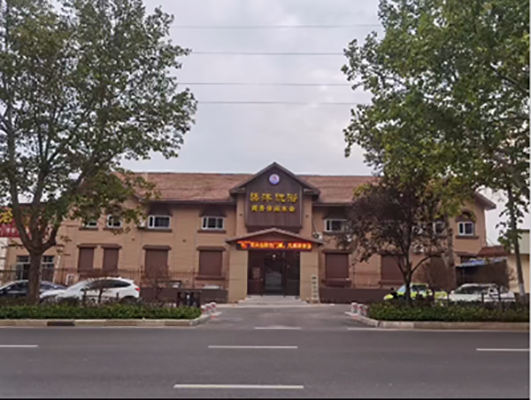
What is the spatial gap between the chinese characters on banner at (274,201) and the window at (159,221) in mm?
5742

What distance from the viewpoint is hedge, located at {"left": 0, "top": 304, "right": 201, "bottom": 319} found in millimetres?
15516

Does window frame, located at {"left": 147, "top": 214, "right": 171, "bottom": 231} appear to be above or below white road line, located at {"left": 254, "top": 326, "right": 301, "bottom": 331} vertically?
above

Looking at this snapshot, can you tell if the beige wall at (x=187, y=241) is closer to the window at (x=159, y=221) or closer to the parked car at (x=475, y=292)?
the window at (x=159, y=221)

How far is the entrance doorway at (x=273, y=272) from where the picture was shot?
98.8 feet

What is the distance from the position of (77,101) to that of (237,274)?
47.2 feet

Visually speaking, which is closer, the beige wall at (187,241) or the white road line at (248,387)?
the white road line at (248,387)

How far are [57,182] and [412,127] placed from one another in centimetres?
1224

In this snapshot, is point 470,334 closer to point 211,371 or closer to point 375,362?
point 375,362

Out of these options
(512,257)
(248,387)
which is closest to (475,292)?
(512,257)

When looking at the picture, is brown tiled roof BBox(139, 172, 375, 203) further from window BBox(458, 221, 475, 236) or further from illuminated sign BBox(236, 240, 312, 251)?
window BBox(458, 221, 475, 236)

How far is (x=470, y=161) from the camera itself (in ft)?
47.2

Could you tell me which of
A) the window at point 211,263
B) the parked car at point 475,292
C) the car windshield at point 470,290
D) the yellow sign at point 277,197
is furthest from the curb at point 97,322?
the yellow sign at point 277,197

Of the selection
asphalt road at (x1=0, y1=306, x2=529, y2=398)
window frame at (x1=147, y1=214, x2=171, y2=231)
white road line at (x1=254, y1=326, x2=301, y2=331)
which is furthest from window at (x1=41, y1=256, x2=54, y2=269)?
white road line at (x1=254, y1=326, x2=301, y2=331)

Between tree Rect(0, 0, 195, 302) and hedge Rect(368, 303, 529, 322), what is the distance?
383 inches
